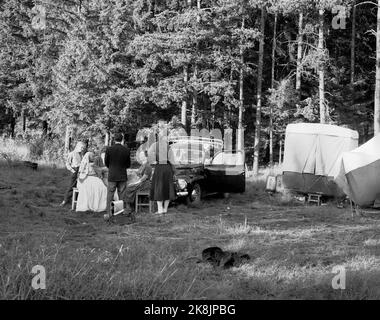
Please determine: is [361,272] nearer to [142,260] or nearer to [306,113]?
[142,260]

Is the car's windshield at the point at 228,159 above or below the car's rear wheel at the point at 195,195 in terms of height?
above

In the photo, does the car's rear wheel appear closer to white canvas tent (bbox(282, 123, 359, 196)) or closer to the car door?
the car door

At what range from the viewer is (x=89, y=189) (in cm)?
1169

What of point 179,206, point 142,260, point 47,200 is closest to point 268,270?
point 142,260

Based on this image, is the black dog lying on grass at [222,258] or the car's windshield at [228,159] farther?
the car's windshield at [228,159]

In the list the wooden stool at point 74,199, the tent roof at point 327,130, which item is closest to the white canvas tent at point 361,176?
the tent roof at point 327,130

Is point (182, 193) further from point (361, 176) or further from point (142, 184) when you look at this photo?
point (361, 176)

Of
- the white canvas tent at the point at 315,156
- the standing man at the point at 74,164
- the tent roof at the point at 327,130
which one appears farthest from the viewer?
the tent roof at the point at 327,130

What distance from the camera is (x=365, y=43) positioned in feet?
103

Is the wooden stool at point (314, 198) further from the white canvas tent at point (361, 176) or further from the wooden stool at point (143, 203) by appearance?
the wooden stool at point (143, 203)

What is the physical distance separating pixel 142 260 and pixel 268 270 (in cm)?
162

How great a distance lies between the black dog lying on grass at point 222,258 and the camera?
6.78 metres

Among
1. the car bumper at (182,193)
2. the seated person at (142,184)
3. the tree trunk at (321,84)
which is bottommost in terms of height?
the car bumper at (182,193)

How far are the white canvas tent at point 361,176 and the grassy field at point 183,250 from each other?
2.24 feet
